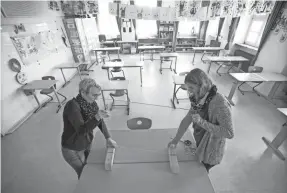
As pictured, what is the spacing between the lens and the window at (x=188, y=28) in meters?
9.44


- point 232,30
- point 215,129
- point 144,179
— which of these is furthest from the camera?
point 232,30

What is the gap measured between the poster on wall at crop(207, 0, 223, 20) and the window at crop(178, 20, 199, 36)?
170 inches

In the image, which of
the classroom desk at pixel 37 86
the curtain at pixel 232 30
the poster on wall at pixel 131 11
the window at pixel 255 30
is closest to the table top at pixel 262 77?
the window at pixel 255 30

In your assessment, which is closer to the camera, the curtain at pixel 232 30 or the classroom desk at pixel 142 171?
the classroom desk at pixel 142 171

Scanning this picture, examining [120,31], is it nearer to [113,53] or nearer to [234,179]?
[113,53]

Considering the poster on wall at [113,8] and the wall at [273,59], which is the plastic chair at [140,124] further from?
the poster on wall at [113,8]

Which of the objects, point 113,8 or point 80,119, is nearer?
point 80,119

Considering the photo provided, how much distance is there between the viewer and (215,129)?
122 centimetres

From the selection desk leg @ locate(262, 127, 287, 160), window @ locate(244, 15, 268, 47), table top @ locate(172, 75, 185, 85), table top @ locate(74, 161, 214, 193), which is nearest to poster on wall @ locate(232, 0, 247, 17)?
window @ locate(244, 15, 268, 47)

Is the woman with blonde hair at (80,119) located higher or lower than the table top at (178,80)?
higher

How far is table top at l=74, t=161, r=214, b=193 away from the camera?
126 centimetres

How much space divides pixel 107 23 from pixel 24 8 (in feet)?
19.5

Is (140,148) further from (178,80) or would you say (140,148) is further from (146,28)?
(146,28)

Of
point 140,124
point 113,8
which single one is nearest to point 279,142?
point 140,124
